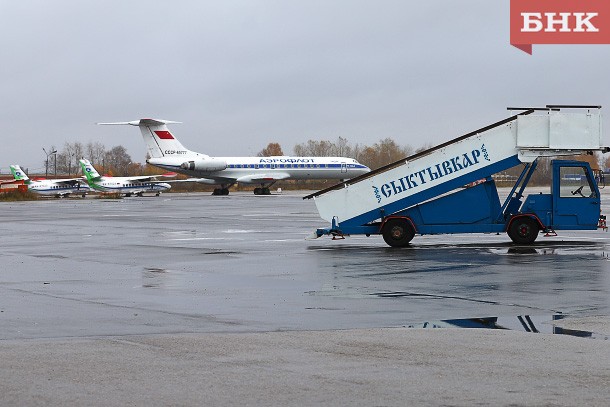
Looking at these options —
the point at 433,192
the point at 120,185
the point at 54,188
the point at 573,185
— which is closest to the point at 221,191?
the point at 120,185

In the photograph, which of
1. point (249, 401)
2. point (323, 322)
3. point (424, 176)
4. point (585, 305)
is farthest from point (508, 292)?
point (424, 176)

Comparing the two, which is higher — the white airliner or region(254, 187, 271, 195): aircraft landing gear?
the white airliner

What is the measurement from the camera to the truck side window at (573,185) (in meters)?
25.3

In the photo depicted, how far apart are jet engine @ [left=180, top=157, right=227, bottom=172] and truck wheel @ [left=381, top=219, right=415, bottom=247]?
229 ft

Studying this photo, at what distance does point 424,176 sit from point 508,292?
1018 cm

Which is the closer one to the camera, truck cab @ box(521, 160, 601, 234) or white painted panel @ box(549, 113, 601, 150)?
white painted panel @ box(549, 113, 601, 150)

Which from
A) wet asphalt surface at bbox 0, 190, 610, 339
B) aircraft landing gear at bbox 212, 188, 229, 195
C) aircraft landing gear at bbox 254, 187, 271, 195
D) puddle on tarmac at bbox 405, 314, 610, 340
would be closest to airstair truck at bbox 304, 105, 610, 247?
wet asphalt surface at bbox 0, 190, 610, 339

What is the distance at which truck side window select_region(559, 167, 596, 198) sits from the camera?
2533 centimetres

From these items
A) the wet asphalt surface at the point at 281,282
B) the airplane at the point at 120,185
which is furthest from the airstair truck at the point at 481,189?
the airplane at the point at 120,185

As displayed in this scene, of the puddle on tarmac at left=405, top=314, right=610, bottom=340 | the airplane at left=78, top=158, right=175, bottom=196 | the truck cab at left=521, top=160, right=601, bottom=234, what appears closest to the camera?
the puddle on tarmac at left=405, top=314, right=610, bottom=340

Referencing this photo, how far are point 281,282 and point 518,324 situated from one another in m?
5.95

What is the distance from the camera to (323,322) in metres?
12.0

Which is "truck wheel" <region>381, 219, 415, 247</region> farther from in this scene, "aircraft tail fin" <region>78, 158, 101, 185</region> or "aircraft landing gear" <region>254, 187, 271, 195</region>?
"aircraft tail fin" <region>78, 158, 101, 185</region>

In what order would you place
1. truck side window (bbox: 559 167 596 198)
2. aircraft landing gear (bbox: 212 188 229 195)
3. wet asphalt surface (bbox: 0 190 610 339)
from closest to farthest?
wet asphalt surface (bbox: 0 190 610 339), truck side window (bbox: 559 167 596 198), aircraft landing gear (bbox: 212 188 229 195)
